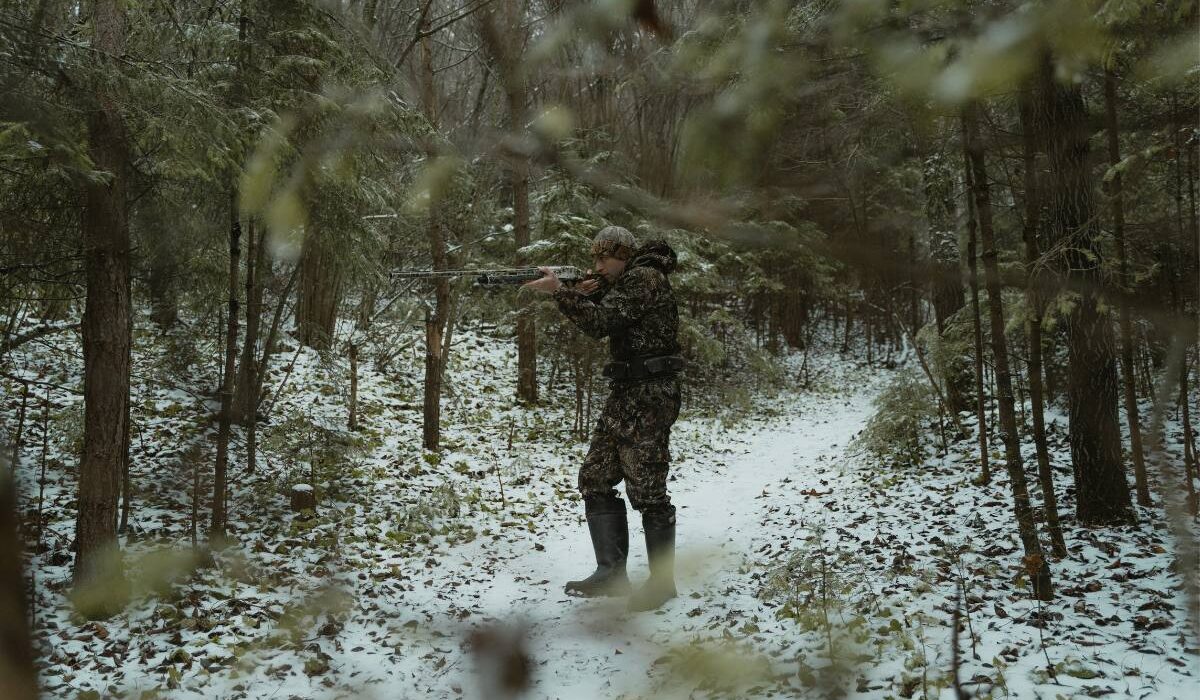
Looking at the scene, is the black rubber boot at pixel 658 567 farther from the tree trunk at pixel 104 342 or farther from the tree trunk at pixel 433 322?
the tree trunk at pixel 433 322

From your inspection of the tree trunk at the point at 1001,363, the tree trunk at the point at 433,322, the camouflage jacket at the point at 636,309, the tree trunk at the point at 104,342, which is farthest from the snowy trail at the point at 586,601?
the tree trunk at the point at 433,322

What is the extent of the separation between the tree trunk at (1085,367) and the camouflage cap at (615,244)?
298cm

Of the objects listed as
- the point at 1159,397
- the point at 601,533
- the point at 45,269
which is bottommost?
the point at 601,533

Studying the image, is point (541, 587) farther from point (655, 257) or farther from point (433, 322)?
point (433, 322)

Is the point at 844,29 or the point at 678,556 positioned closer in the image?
the point at 844,29

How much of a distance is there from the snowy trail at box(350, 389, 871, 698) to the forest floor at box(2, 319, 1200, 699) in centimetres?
2

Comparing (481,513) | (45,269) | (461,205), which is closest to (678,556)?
(481,513)

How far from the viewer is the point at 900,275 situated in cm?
115

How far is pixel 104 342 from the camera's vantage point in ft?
15.7

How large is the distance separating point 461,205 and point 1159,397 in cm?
1038

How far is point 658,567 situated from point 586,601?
1.73 ft

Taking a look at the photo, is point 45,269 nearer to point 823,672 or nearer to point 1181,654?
point 823,672

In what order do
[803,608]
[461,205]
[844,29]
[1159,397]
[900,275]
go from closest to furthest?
[900,275] < [1159,397] < [844,29] < [803,608] < [461,205]

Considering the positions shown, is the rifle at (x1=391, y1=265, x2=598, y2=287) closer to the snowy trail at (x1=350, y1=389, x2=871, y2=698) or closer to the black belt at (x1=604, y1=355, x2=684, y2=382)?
the black belt at (x1=604, y1=355, x2=684, y2=382)
